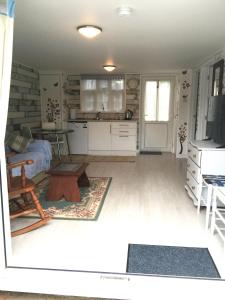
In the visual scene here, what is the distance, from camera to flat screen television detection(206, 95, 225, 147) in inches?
118

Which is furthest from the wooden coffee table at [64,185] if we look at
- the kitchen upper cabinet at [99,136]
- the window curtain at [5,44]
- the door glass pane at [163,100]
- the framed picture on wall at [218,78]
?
the door glass pane at [163,100]

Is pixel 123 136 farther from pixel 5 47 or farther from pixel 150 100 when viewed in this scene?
pixel 5 47

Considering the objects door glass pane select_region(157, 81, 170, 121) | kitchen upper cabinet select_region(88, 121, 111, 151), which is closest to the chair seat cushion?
kitchen upper cabinet select_region(88, 121, 111, 151)

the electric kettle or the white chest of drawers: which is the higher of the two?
the electric kettle

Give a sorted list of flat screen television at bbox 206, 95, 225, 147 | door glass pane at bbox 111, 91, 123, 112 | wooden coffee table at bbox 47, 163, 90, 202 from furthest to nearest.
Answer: door glass pane at bbox 111, 91, 123, 112
wooden coffee table at bbox 47, 163, 90, 202
flat screen television at bbox 206, 95, 225, 147

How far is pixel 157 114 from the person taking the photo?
657 centimetres

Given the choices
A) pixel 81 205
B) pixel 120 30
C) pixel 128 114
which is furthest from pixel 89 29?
pixel 128 114

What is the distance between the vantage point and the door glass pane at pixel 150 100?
Answer: 21.2 ft

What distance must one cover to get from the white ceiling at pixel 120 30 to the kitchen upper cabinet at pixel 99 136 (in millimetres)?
1985

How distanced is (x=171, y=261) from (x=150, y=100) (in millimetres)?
5117

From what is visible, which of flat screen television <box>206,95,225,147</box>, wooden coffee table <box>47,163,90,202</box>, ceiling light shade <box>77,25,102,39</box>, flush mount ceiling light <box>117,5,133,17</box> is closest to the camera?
flush mount ceiling light <box>117,5,133,17</box>

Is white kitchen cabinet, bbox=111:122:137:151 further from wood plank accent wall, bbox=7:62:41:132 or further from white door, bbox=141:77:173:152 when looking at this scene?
wood plank accent wall, bbox=7:62:41:132

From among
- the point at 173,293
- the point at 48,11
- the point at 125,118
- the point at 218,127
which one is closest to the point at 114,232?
the point at 173,293

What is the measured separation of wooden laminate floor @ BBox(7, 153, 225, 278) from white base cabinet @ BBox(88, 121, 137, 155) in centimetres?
252
